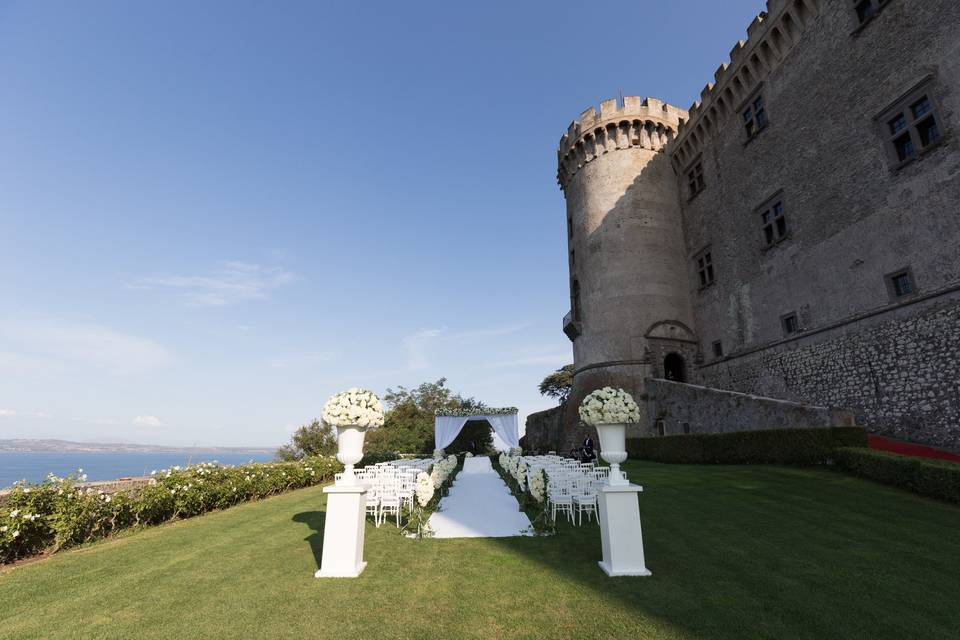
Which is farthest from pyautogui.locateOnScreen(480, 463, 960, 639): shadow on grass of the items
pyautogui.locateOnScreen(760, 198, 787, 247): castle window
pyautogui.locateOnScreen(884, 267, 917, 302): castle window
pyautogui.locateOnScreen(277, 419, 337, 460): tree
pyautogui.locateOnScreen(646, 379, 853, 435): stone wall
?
pyautogui.locateOnScreen(277, 419, 337, 460): tree

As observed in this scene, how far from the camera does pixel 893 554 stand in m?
5.80

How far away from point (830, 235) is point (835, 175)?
221 centimetres

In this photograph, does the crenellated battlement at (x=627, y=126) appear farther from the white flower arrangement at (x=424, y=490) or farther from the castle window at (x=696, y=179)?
the white flower arrangement at (x=424, y=490)

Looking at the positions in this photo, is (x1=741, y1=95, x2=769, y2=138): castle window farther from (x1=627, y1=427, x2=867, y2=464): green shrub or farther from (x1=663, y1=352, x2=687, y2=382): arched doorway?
(x1=627, y1=427, x2=867, y2=464): green shrub

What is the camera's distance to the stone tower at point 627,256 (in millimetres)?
24203

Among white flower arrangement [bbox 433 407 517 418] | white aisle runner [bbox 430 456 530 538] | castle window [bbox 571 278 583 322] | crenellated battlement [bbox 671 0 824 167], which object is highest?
crenellated battlement [bbox 671 0 824 167]

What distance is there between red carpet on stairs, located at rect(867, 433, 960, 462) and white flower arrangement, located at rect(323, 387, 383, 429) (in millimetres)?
13159

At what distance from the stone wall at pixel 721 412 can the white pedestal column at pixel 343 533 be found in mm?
13215

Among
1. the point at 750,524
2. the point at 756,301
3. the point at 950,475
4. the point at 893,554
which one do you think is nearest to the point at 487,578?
the point at 750,524

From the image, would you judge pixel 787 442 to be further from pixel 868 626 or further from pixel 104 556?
pixel 104 556

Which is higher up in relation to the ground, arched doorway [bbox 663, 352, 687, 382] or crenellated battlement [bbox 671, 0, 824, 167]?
crenellated battlement [bbox 671, 0, 824, 167]

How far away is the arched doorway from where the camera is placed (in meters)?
24.2

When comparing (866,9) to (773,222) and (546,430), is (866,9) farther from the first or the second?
(546,430)

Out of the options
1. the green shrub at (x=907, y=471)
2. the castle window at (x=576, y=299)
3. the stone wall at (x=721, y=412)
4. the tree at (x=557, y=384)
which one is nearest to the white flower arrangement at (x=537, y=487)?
the green shrub at (x=907, y=471)
